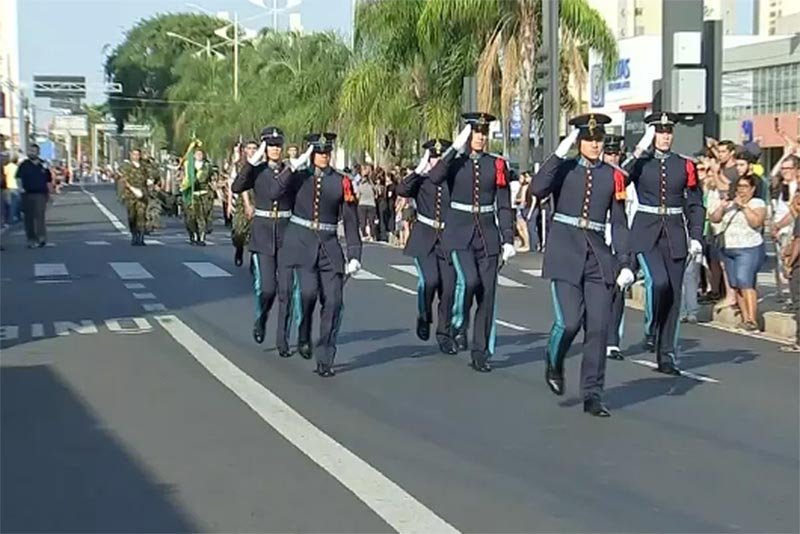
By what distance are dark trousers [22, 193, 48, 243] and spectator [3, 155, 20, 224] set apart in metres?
4.01

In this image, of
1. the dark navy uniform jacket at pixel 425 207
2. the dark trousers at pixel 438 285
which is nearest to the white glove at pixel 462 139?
the dark navy uniform jacket at pixel 425 207

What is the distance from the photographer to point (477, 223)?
1276 cm

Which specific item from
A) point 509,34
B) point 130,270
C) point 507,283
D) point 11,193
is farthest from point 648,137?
point 11,193

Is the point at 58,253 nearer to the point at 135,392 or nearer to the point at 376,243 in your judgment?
the point at 376,243

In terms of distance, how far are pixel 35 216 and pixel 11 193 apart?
7612 millimetres

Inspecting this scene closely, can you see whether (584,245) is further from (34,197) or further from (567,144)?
(34,197)

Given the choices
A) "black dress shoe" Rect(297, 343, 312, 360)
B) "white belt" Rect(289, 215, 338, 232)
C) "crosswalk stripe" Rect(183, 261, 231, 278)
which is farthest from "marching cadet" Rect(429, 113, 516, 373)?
"crosswalk stripe" Rect(183, 261, 231, 278)

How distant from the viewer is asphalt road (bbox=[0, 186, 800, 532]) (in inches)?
Result: 295

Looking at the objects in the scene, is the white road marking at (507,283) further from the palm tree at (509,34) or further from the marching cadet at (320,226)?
the marching cadet at (320,226)

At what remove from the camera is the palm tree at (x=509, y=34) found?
31500 mm

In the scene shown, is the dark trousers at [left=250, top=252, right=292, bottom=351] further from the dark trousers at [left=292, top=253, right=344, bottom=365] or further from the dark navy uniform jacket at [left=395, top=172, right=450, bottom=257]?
the dark navy uniform jacket at [left=395, top=172, right=450, bottom=257]

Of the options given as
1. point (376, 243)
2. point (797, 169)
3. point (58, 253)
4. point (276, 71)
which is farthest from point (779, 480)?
point (276, 71)

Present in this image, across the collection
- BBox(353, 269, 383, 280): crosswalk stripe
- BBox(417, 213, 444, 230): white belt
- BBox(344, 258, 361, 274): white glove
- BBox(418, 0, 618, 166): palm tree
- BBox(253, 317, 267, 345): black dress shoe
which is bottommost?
BBox(353, 269, 383, 280): crosswalk stripe

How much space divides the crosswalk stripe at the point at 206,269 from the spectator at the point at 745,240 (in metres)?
8.92
